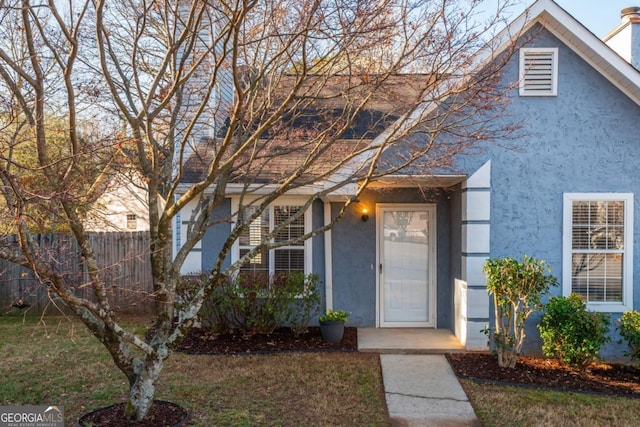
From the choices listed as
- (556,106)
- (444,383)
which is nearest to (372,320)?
(444,383)

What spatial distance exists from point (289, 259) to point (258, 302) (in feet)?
3.37

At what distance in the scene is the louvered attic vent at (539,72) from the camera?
8.00m

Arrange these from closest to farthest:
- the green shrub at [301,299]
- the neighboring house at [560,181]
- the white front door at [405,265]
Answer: the neighboring house at [560,181]
the green shrub at [301,299]
the white front door at [405,265]

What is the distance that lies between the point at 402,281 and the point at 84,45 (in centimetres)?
646

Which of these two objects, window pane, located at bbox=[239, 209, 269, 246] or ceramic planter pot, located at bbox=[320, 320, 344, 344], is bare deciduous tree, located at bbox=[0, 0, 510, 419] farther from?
ceramic planter pot, located at bbox=[320, 320, 344, 344]

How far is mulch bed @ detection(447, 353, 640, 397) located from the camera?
267 inches

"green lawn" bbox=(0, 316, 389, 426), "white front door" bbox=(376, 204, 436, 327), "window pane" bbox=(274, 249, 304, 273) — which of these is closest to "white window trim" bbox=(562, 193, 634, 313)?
"white front door" bbox=(376, 204, 436, 327)

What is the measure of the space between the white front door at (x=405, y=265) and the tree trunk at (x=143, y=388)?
5.42 meters

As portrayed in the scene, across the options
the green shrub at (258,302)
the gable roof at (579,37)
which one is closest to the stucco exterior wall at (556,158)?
the gable roof at (579,37)

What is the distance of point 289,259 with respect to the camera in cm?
975

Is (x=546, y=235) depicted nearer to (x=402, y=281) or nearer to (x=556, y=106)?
(x=556, y=106)

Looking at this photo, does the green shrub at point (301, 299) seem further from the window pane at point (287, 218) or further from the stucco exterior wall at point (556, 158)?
the stucco exterior wall at point (556, 158)

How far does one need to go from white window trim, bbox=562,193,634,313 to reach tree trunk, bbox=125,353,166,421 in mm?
6016

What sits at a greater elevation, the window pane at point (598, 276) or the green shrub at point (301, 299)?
the window pane at point (598, 276)
